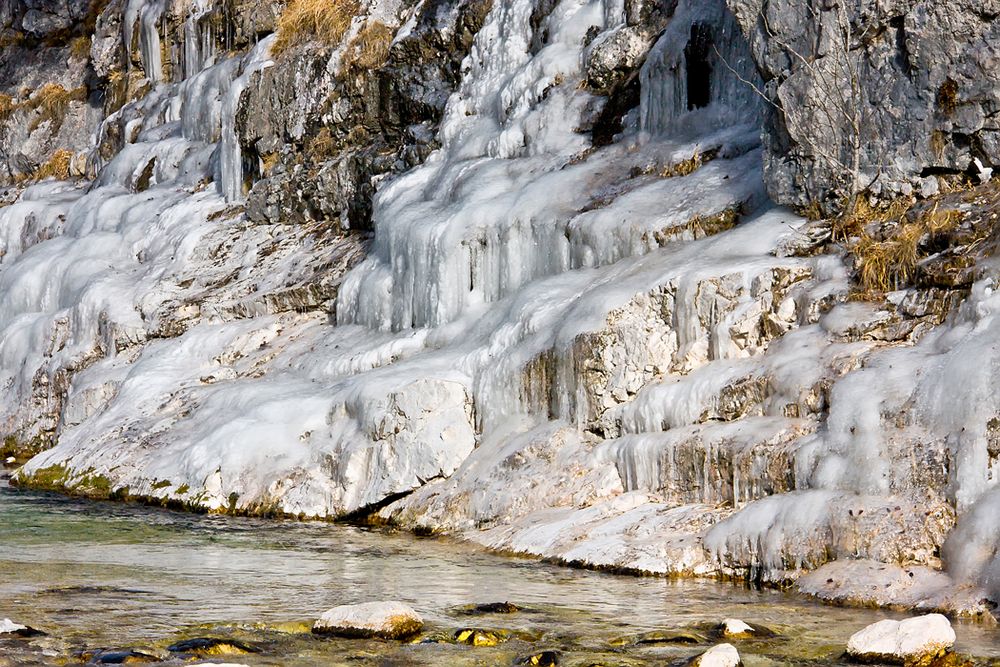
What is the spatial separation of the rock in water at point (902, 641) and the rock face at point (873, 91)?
6.47 metres

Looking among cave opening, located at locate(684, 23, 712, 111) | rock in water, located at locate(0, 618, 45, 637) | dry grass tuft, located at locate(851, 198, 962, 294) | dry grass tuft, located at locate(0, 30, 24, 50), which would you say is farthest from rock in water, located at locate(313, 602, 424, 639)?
dry grass tuft, located at locate(0, 30, 24, 50)

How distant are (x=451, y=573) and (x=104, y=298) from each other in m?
13.6

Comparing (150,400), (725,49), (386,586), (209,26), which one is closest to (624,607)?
(386,586)

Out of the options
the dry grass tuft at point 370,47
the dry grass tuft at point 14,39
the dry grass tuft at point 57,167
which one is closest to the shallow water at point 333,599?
the dry grass tuft at point 370,47

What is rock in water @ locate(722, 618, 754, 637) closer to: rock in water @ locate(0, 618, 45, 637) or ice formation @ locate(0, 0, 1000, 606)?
ice formation @ locate(0, 0, 1000, 606)

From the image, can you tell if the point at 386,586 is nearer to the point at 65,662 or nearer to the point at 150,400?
the point at 65,662

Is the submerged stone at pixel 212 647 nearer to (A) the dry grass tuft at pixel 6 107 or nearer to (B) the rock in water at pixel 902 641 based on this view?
(B) the rock in water at pixel 902 641

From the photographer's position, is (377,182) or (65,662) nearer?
(65,662)

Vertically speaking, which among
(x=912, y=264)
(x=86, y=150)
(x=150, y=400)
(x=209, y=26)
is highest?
(x=209, y=26)

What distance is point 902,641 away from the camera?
23.7 ft

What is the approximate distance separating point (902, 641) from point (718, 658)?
1.07m

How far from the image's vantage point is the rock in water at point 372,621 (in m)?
7.87

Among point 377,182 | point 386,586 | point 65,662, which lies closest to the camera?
point 65,662

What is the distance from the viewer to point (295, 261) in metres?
21.6
